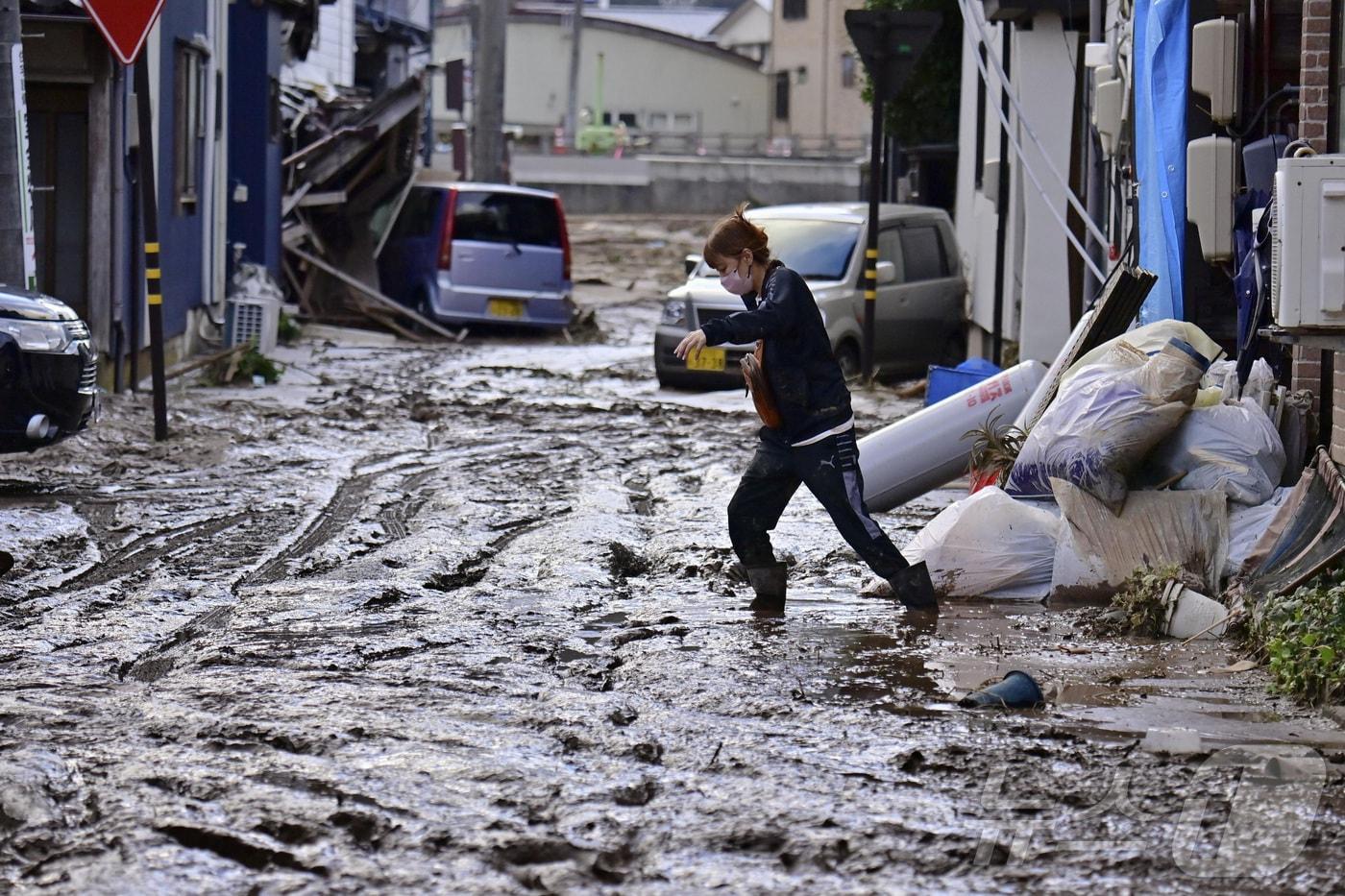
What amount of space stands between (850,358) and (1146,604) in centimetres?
917

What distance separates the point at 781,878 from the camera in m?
3.72

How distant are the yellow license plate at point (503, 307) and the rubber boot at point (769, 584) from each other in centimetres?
1387

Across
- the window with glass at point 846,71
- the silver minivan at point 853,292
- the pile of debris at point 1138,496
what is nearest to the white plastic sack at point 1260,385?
the pile of debris at point 1138,496

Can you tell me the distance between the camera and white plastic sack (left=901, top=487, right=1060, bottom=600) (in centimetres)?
702

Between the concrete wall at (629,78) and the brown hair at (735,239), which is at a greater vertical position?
the concrete wall at (629,78)

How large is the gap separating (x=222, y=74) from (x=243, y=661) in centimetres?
1362

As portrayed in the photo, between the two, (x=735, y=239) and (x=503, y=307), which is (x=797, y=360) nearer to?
(x=735, y=239)

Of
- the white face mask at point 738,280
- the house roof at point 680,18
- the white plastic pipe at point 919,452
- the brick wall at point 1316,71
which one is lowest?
the white plastic pipe at point 919,452

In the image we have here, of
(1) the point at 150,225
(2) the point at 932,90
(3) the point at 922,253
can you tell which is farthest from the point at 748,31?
(1) the point at 150,225

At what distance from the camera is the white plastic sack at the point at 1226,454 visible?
23.0ft

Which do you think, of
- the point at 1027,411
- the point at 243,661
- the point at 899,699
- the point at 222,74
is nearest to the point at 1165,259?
the point at 1027,411

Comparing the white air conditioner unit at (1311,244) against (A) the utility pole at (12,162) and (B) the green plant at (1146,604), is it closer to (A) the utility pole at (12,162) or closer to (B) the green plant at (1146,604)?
(B) the green plant at (1146,604)

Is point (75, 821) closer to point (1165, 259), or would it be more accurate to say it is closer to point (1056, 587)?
point (1056, 587)

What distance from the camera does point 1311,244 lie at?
5.77m
